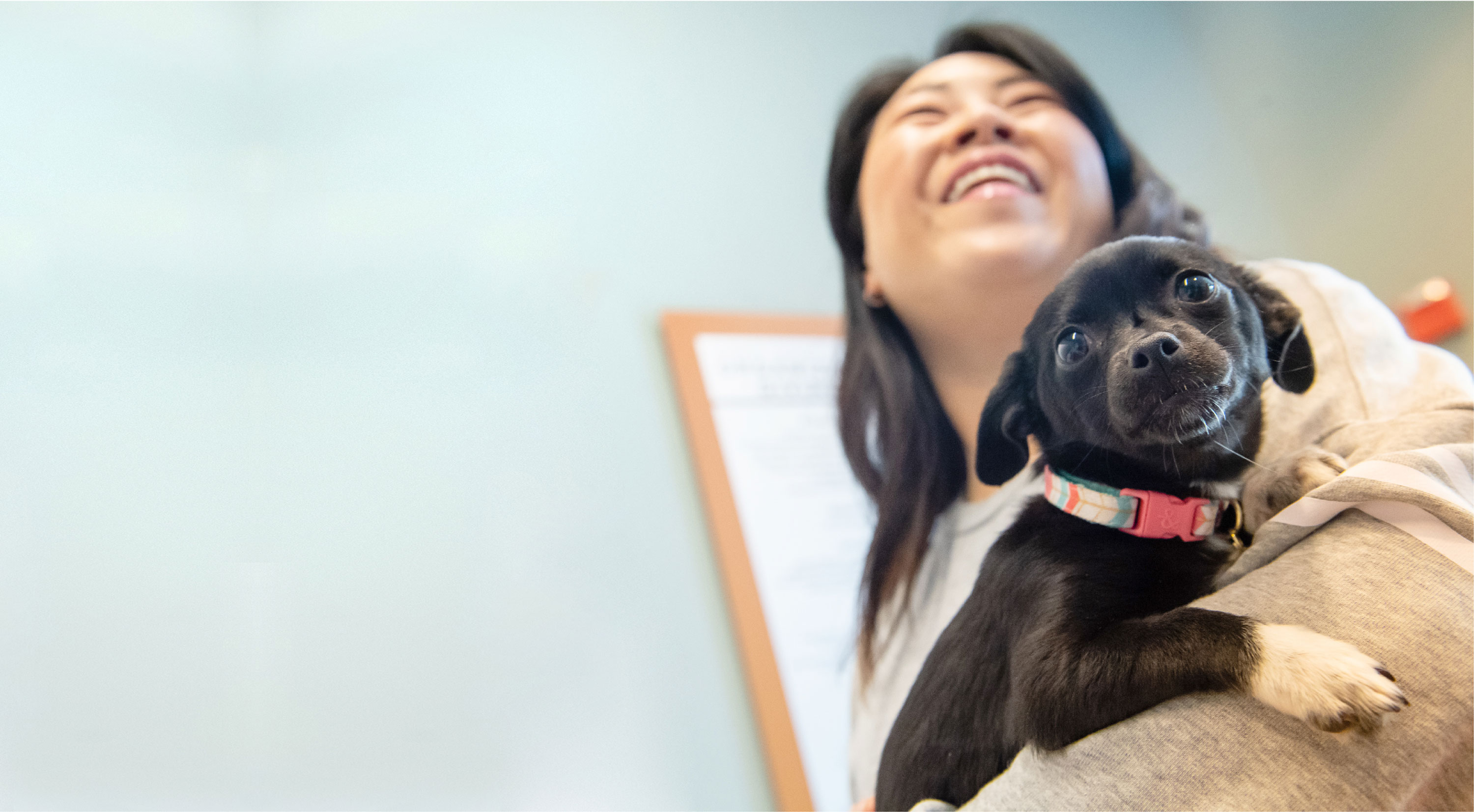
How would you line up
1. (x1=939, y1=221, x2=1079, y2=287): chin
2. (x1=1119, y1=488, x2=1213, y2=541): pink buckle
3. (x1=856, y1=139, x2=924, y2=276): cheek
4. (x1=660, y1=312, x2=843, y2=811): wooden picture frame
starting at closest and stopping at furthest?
(x1=1119, y1=488, x2=1213, y2=541): pink buckle < (x1=939, y1=221, x2=1079, y2=287): chin < (x1=856, y1=139, x2=924, y2=276): cheek < (x1=660, y1=312, x2=843, y2=811): wooden picture frame

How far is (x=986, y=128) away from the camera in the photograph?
82cm

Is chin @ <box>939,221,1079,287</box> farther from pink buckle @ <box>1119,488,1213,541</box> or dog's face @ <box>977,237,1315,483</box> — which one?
pink buckle @ <box>1119,488,1213,541</box>

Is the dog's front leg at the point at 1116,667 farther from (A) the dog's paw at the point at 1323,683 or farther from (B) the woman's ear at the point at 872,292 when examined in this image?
(B) the woman's ear at the point at 872,292

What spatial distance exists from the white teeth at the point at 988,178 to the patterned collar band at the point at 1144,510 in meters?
0.28

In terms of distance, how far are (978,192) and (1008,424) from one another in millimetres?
257

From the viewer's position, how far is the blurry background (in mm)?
900

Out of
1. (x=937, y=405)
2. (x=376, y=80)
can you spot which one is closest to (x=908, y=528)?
(x=937, y=405)

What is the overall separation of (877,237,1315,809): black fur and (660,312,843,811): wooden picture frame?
48cm

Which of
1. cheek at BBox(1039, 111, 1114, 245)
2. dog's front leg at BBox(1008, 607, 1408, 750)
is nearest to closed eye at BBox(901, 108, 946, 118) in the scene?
cheek at BBox(1039, 111, 1114, 245)

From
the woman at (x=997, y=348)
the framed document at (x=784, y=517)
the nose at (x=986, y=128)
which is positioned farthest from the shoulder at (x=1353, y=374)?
the framed document at (x=784, y=517)

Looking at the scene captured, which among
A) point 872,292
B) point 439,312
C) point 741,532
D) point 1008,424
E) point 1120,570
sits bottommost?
point 741,532

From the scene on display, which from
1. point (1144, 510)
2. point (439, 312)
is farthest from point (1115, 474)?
point (439, 312)

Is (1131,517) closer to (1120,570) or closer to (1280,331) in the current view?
(1120,570)

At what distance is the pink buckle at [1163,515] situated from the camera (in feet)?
2.06
